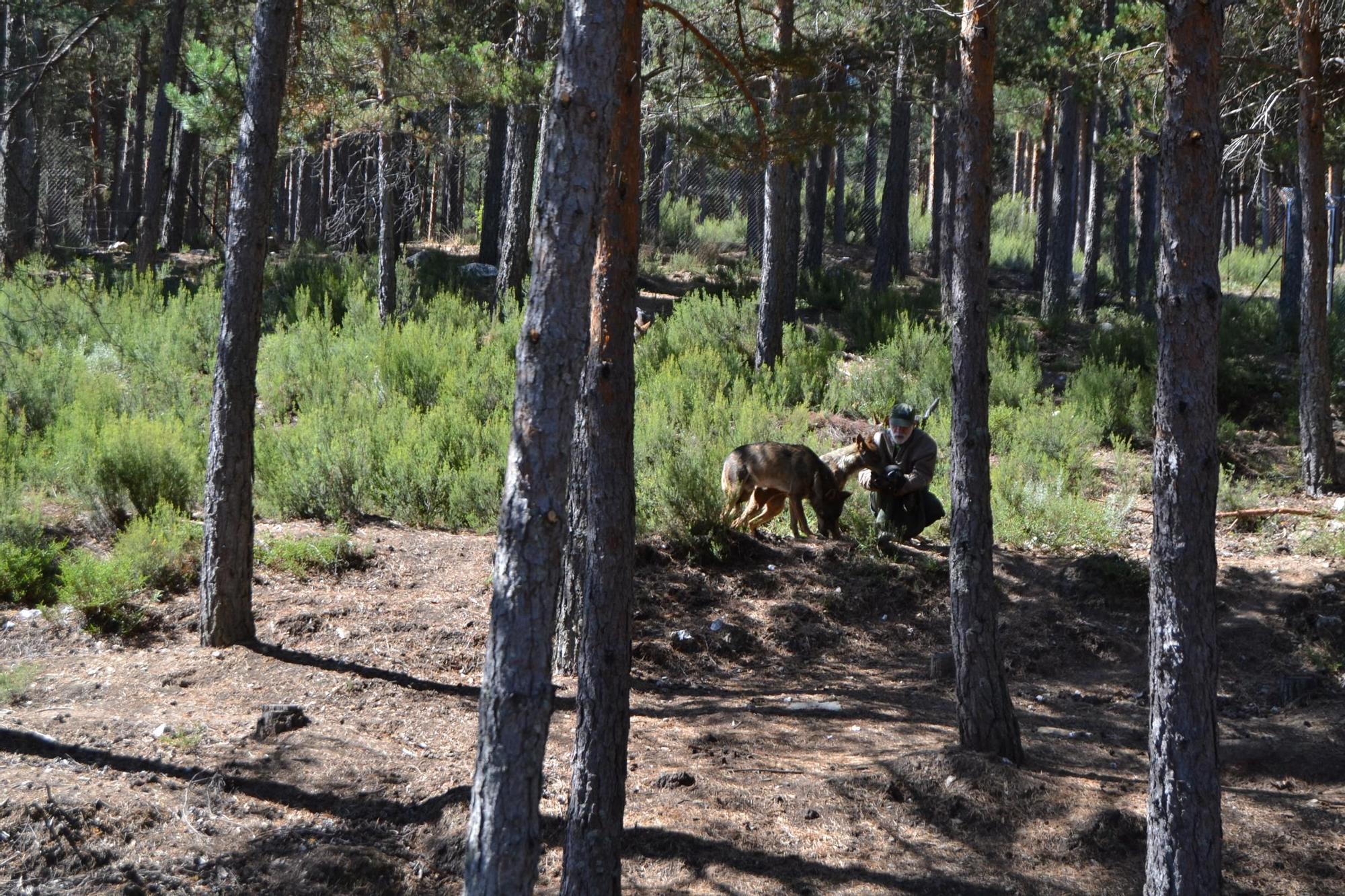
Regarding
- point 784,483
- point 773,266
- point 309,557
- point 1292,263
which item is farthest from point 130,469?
point 1292,263

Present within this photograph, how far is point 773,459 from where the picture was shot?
962cm

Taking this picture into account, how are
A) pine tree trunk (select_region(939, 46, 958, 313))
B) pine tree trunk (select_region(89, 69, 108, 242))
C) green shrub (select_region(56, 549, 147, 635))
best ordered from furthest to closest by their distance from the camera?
pine tree trunk (select_region(89, 69, 108, 242)) < pine tree trunk (select_region(939, 46, 958, 313)) < green shrub (select_region(56, 549, 147, 635))

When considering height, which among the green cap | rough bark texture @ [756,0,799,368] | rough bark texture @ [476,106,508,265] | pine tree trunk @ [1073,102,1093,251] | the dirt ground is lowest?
the dirt ground

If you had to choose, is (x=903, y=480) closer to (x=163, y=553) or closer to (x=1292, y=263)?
(x=163, y=553)

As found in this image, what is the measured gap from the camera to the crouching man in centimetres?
960

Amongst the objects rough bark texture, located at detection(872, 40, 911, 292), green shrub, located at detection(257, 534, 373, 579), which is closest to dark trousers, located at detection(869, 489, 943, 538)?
green shrub, located at detection(257, 534, 373, 579)

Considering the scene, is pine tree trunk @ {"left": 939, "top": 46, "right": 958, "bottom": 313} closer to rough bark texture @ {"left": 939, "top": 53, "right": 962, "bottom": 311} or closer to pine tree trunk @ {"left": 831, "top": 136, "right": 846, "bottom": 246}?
rough bark texture @ {"left": 939, "top": 53, "right": 962, "bottom": 311}

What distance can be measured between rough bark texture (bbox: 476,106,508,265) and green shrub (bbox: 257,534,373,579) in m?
14.6

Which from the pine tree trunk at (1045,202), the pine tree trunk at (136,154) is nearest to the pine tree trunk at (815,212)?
the pine tree trunk at (1045,202)

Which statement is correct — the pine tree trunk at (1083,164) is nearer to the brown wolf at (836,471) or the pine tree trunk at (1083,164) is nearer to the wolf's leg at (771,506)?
the brown wolf at (836,471)

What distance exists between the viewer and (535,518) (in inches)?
A: 137

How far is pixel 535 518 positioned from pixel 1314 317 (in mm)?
12121

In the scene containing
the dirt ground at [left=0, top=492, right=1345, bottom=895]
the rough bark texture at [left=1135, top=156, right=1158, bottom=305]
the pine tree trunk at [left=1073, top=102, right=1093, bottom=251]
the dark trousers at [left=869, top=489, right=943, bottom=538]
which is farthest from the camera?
the pine tree trunk at [left=1073, top=102, right=1093, bottom=251]

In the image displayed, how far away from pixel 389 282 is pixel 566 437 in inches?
561
